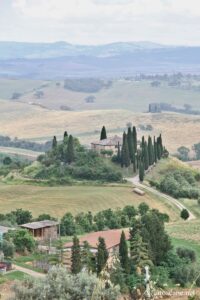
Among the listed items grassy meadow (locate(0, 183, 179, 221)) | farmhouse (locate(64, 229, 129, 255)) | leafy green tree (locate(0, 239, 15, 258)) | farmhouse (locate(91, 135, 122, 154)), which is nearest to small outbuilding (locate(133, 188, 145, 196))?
grassy meadow (locate(0, 183, 179, 221))

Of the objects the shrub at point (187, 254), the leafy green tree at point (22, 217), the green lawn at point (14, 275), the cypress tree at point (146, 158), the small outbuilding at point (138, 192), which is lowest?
the green lawn at point (14, 275)

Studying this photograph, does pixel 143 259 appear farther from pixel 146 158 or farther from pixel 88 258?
pixel 146 158

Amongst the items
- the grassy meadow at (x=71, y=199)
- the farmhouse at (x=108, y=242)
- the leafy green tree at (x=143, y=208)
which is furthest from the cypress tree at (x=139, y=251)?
the grassy meadow at (x=71, y=199)

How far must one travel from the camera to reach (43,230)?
54.4 meters


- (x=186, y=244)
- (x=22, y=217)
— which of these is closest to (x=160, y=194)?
(x=22, y=217)

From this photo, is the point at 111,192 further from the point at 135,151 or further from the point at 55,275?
the point at 55,275

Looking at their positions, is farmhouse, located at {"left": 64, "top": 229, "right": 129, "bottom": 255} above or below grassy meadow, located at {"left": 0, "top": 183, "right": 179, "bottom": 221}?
below

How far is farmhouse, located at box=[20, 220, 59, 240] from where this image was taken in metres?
53.3

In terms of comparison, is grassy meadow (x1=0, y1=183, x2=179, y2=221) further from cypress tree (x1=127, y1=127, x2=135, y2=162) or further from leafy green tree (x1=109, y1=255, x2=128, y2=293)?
leafy green tree (x1=109, y1=255, x2=128, y2=293)

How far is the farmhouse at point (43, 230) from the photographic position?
5328 centimetres

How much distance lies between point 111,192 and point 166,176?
406 inches

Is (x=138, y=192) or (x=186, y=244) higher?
(x=138, y=192)

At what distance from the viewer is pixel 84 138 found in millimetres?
193750

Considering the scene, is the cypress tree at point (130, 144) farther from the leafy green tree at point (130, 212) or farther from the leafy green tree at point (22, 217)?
the leafy green tree at point (22, 217)
